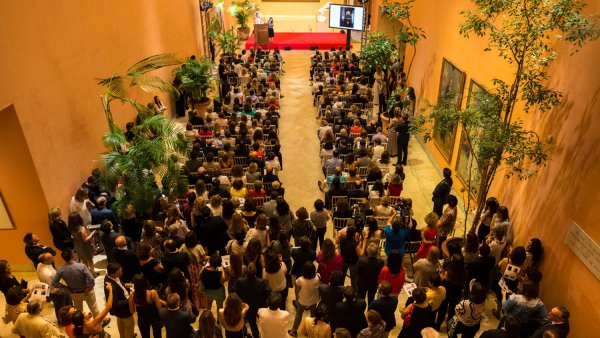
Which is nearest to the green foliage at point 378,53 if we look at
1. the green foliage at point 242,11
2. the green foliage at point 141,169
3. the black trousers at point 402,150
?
the black trousers at point 402,150

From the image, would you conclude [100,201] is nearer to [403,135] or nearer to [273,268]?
[273,268]

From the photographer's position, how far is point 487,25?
6051mm

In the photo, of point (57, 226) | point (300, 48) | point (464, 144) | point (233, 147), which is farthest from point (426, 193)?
point (300, 48)

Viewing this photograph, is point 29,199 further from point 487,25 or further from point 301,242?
point 487,25

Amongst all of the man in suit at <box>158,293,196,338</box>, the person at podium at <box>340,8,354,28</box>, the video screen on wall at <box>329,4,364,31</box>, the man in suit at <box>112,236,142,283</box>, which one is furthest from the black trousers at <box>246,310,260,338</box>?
the person at podium at <box>340,8,354,28</box>

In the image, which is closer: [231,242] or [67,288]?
[67,288]

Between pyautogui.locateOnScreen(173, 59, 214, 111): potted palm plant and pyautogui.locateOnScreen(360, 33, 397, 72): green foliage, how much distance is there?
471 cm

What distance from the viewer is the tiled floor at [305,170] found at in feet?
24.7

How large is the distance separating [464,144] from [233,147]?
16.1 ft

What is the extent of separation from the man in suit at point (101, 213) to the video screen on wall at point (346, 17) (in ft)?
48.4

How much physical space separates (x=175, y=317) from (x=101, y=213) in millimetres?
3088

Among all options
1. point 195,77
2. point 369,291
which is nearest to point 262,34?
point 195,77

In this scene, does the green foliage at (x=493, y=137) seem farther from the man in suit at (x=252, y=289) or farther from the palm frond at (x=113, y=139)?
the palm frond at (x=113, y=139)

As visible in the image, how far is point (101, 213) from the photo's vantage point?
712 centimetres
